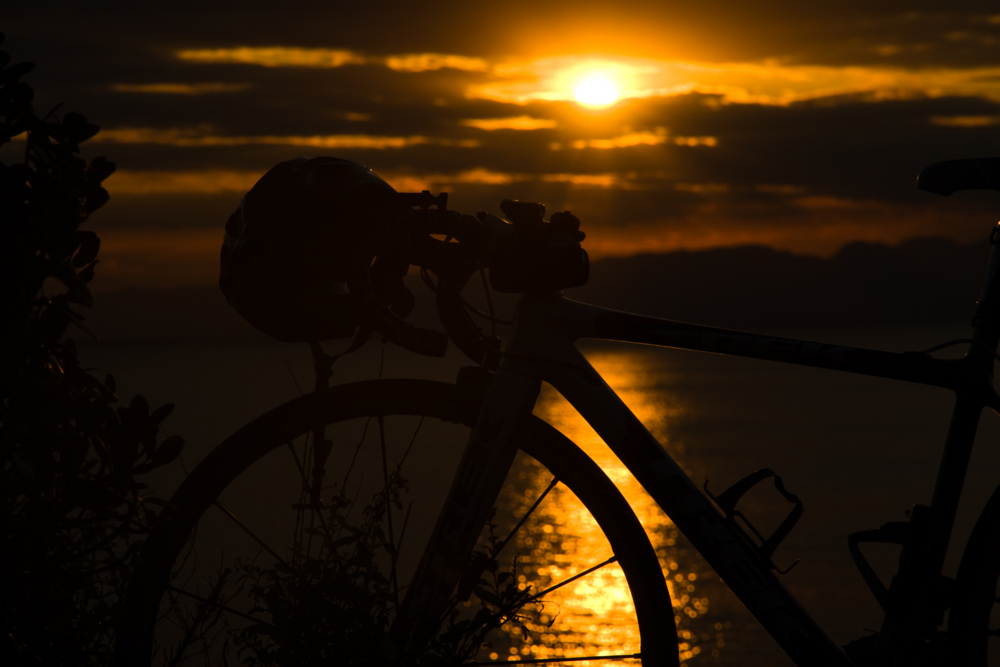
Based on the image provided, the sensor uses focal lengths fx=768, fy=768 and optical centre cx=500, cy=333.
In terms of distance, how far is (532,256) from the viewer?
178 cm

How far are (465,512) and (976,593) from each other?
1.37 metres

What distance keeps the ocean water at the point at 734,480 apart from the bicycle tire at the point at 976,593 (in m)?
11.4

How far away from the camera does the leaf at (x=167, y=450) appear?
1.85 m

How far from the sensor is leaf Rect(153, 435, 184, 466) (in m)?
1.85

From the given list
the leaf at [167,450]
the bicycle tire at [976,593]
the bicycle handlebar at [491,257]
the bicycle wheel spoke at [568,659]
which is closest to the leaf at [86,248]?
the leaf at [167,450]

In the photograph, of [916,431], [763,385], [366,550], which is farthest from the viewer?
[763,385]

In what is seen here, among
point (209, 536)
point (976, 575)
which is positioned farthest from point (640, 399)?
point (976, 575)

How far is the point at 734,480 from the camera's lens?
228ft

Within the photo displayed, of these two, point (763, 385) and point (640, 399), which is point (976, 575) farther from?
point (763, 385)

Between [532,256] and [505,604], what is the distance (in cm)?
94

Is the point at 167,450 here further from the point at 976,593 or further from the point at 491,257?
the point at 976,593

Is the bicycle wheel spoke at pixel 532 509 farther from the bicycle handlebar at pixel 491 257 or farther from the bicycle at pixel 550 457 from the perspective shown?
the bicycle handlebar at pixel 491 257

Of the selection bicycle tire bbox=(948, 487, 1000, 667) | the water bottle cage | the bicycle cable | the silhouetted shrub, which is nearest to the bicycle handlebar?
the water bottle cage

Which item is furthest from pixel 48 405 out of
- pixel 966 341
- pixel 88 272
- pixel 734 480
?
pixel 734 480
